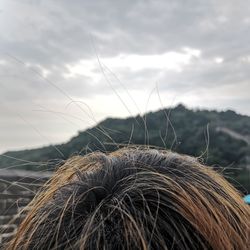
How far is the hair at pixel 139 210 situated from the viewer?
633 mm

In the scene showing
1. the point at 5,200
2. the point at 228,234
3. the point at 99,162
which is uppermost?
the point at 99,162

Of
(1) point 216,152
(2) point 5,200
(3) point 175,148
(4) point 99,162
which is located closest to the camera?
(4) point 99,162

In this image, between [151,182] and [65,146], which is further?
[65,146]

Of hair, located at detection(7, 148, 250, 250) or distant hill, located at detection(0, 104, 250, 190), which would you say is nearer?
hair, located at detection(7, 148, 250, 250)

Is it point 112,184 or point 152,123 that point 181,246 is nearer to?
point 112,184

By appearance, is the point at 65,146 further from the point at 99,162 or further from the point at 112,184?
the point at 112,184

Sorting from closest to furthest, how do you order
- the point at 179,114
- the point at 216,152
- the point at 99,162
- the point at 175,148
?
the point at 99,162 → the point at 175,148 → the point at 216,152 → the point at 179,114

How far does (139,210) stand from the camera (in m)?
0.66

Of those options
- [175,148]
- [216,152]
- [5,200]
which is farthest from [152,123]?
[5,200]

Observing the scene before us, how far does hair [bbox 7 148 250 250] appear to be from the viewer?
63 cm

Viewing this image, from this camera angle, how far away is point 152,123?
1742mm

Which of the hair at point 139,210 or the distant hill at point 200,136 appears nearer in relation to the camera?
the hair at point 139,210

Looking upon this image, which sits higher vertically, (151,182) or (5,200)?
(151,182)

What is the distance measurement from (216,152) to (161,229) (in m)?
1.11
